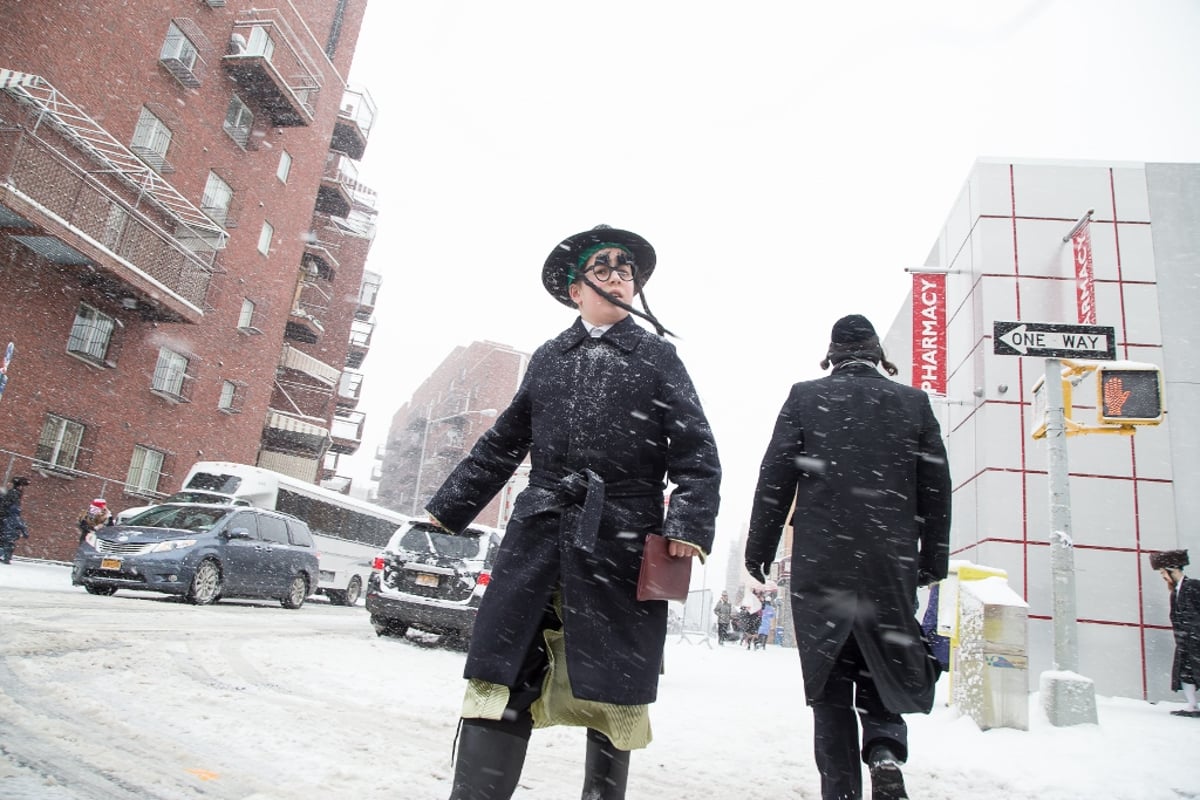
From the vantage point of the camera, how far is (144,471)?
Result: 70.7ft

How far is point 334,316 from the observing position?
39.8m

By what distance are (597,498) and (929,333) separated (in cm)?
1357

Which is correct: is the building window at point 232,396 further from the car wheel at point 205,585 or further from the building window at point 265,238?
the car wheel at point 205,585

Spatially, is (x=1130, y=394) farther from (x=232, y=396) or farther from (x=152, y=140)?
(x=232, y=396)

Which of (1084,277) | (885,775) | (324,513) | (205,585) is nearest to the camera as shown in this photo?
(885,775)

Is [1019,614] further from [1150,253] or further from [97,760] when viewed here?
[1150,253]

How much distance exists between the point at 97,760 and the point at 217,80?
24.9 metres

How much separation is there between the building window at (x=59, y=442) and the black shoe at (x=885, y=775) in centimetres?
2032

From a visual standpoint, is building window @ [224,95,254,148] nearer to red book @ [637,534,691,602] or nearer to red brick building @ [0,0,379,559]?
red brick building @ [0,0,379,559]

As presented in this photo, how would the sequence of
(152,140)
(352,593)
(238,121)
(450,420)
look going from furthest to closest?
(450,420) → (238,121) → (352,593) → (152,140)

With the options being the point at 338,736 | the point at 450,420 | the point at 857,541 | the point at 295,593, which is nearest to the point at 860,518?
the point at 857,541

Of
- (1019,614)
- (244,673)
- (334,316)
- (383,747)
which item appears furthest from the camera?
(334,316)

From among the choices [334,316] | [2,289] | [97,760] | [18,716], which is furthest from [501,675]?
[334,316]

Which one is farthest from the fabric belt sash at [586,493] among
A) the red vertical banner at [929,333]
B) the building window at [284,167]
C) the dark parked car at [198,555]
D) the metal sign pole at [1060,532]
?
the building window at [284,167]
